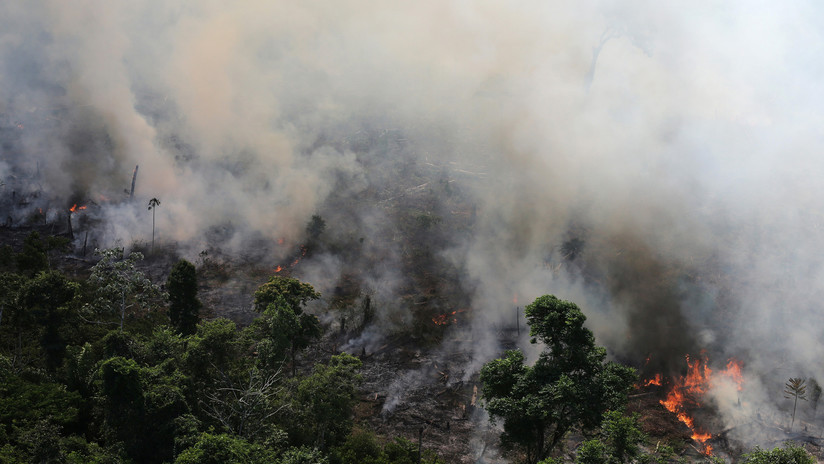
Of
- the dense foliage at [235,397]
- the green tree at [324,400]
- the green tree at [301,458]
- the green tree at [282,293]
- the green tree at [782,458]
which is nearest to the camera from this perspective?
the green tree at [782,458]

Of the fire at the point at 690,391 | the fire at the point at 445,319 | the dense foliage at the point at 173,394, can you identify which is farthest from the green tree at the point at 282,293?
the fire at the point at 690,391

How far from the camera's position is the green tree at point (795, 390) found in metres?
45.6

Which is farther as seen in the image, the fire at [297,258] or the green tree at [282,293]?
the fire at [297,258]

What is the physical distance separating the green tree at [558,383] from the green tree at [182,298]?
2869 centimetres

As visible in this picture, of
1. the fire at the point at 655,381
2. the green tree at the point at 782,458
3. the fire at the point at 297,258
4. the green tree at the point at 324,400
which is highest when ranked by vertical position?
the fire at the point at 297,258

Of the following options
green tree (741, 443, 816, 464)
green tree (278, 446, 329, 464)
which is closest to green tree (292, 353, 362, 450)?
green tree (278, 446, 329, 464)

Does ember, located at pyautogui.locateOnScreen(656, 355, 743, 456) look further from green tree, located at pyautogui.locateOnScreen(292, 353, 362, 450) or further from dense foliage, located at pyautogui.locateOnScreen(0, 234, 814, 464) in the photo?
green tree, located at pyautogui.locateOnScreen(292, 353, 362, 450)

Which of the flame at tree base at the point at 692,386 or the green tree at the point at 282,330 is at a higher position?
the flame at tree base at the point at 692,386

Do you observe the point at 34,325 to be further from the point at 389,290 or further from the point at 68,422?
the point at 389,290

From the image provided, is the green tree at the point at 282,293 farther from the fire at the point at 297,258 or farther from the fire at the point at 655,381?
the fire at the point at 655,381

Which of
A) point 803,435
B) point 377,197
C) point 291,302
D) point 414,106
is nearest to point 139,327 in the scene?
point 291,302

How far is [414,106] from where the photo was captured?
104 metres

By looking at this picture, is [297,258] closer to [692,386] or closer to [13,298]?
[13,298]

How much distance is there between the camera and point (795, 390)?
4666cm
